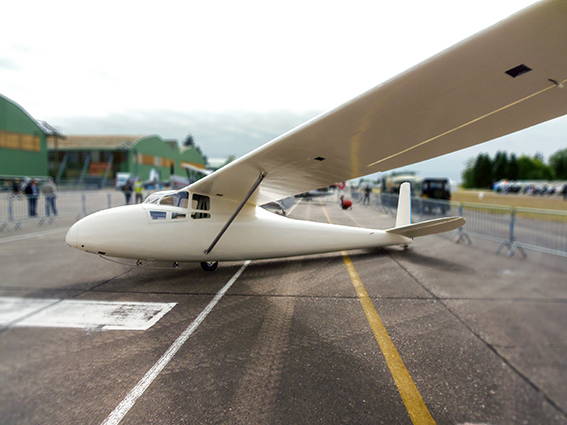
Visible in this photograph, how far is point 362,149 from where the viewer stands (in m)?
1.89

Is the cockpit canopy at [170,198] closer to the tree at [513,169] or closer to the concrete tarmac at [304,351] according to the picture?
the concrete tarmac at [304,351]

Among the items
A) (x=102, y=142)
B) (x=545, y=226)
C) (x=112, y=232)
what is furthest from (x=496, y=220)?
(x=102, y=142)

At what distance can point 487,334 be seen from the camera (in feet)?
3.59

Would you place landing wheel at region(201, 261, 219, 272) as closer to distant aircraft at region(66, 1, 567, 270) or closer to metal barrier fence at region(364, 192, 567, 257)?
distant aircraft at region(66, 1, 567, 270)

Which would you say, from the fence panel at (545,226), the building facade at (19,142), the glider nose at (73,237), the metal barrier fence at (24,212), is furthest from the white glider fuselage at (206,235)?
the metal barrier fence at (24,212)

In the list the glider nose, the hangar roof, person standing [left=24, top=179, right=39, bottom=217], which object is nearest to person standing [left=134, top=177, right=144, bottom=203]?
the hangar roof

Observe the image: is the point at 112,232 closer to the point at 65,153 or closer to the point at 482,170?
the point at 65,153

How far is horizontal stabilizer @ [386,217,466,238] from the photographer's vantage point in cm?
210

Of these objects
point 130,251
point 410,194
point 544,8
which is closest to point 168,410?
point 130,251

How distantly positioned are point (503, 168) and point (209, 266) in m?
3.25

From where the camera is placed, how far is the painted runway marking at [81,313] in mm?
800

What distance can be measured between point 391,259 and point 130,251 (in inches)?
100

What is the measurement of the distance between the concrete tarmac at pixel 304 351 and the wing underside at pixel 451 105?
83 cm

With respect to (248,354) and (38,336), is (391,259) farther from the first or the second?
(38,336)
